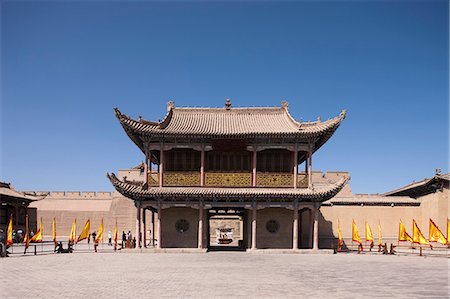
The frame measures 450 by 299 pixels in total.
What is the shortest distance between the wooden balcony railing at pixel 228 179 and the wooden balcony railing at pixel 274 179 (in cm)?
66

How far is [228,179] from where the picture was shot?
87.9ft

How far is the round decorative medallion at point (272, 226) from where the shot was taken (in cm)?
2708

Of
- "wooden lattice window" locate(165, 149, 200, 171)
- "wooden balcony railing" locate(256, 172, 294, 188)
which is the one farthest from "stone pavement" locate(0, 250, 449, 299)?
"wooden lattice window" locate(165, 149, 200, 171)

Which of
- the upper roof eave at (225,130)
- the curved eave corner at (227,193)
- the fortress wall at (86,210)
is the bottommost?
the fortress wall at (86,210)

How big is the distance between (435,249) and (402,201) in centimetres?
430

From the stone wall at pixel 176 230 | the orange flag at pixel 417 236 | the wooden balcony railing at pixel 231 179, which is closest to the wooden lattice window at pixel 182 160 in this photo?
the wooden balcony railing at pixel 231 179

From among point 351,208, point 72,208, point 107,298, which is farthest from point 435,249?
point 72,208

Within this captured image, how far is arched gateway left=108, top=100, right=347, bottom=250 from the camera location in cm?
2595

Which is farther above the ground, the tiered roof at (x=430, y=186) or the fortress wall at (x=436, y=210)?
the tiered roof at (x=430, y=186)

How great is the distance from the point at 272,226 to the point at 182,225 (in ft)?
19.7

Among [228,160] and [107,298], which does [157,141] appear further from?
[107,298]

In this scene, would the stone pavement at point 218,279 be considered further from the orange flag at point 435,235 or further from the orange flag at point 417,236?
the orange flag at point 417,236

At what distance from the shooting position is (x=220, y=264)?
63.4 feet

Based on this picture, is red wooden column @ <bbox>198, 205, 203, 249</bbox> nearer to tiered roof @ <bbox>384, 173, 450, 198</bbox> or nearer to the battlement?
tiered roof @ <bbox>384, 173, 450, 198</bbox>
